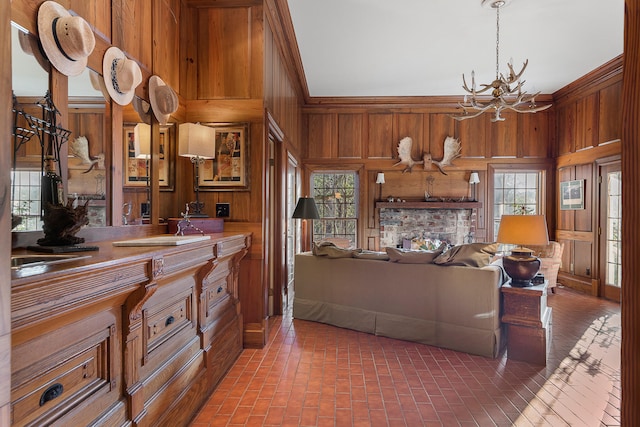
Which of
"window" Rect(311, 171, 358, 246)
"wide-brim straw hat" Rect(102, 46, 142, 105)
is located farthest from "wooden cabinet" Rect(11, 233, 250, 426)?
"window" Rect(311, 171, 358, 246)

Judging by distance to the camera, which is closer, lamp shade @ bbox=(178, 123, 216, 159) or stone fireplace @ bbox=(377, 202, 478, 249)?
lamp shade @ bbox=(178, 123, 216, 159)

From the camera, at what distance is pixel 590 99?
19.7 ft

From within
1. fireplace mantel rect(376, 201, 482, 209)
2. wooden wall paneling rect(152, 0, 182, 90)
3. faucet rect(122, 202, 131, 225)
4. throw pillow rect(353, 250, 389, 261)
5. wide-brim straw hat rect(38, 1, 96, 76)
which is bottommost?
throw pillow rect(353, 250, 389, 261)

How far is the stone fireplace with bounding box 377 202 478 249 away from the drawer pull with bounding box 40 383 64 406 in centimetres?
620

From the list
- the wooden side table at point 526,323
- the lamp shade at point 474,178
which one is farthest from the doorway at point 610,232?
the wooden side table at point 526,323

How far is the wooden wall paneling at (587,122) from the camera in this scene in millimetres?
5867

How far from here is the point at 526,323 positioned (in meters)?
3.13

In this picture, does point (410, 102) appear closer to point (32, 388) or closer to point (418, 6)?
point (418, 6)

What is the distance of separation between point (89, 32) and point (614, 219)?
6705mm

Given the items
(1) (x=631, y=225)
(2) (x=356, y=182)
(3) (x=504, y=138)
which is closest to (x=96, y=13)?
(1) (x=631, y=225)

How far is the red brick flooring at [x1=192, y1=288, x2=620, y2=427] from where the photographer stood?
2258mm

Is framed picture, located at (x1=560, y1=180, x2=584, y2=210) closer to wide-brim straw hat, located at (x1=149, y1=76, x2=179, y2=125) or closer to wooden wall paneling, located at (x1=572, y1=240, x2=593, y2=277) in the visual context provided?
wooden wall paneling, located at (x1=572, y1=240, x2=593, y2=277)

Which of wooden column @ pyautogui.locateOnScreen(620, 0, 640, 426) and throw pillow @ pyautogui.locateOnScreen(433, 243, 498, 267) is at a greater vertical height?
wooden column @ pyautogui.locateOnScreen(620, 0, 640, 426)

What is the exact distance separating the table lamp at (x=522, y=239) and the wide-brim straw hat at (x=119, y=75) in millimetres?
3126
